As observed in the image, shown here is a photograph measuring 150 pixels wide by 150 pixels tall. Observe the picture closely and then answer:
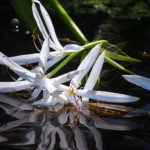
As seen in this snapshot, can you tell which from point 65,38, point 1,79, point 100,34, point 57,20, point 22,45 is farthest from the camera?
point 57,20

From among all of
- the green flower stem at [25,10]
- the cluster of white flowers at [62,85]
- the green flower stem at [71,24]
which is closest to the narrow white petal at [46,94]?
the cluster of white flowers at [62,85]

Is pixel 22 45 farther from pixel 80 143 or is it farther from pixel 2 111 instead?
pixel 80 143

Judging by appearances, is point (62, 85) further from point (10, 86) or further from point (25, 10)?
point (25, 10)

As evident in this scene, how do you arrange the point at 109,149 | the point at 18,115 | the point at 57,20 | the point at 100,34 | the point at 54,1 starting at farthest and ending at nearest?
the point at 57,20, the point at 100,34, the point at 54,1, the point at 18,115, the point at 109,149

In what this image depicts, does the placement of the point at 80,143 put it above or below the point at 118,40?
above

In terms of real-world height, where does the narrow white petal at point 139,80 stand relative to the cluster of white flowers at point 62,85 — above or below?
below

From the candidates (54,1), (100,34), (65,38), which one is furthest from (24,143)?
(100,34)

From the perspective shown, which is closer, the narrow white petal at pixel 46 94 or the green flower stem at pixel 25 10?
the narrow white petal at pixel 46 94

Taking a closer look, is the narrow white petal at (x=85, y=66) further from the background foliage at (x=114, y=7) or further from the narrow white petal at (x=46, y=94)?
the background foliage at (x=114, y=7)

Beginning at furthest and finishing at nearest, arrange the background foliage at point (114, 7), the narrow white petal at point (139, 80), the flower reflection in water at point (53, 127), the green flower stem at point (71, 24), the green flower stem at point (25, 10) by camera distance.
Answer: the background foliage at point (114, 7)
the green flower stem at point (25, 10)
the green flower stem at point (71, 24)
the narrow white petal at point (139, 80)
the flower reflection in water at point (53, 127)
